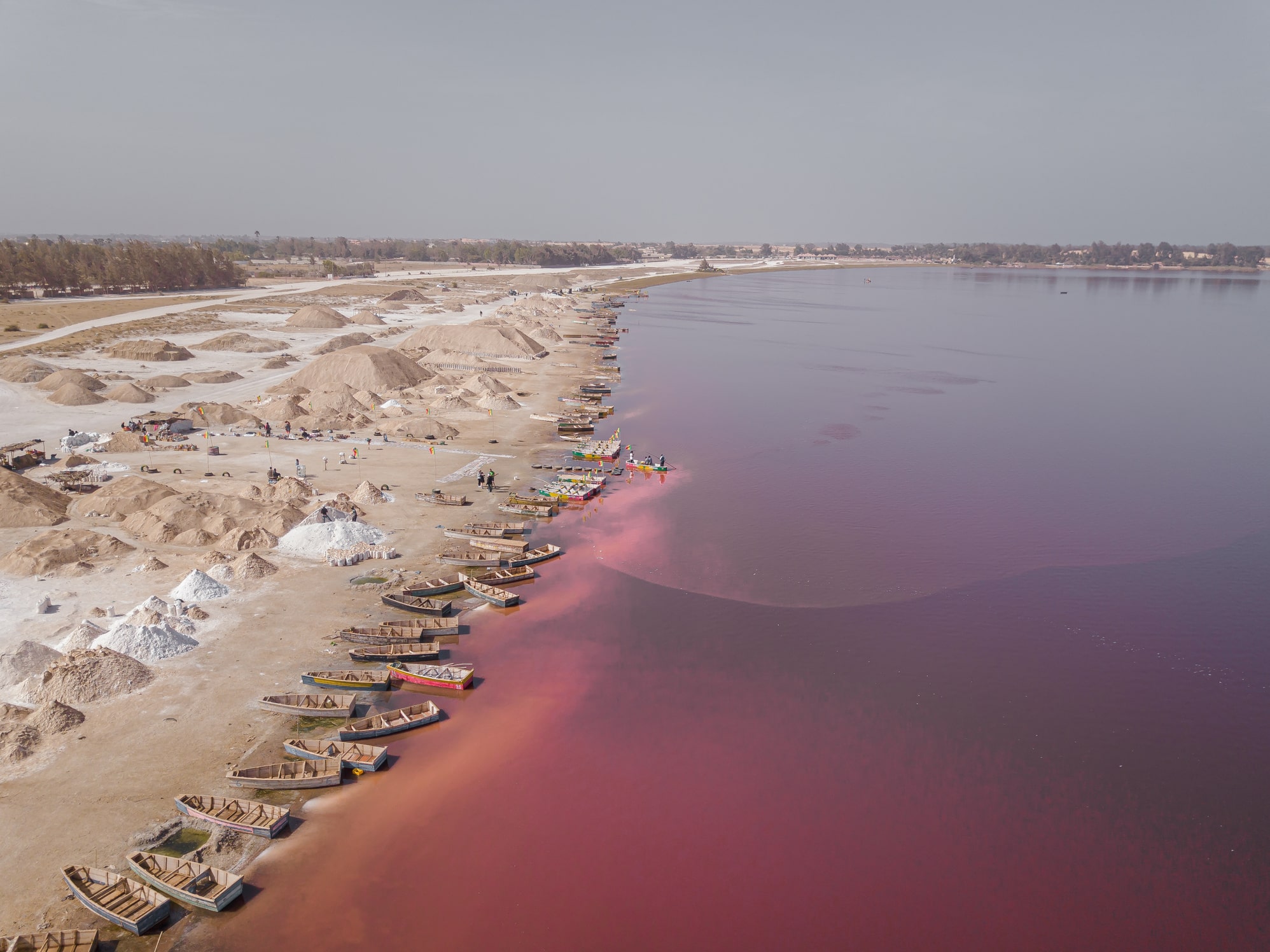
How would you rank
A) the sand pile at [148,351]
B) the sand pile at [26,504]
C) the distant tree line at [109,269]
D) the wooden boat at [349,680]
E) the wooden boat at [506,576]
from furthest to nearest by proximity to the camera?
the distant tree line at [109,269]
the sand pile at [148,351]
the sand pile at [26,504]
the wooden boat at [506,576]
the wooden boat at [349,680]

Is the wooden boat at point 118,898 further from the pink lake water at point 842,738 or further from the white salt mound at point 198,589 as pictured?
the white salt mound at point 198,589

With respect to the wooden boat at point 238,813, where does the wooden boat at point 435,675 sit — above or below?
above

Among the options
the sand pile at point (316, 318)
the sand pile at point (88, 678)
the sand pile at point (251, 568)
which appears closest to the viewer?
the sand pile at point (88, 678)

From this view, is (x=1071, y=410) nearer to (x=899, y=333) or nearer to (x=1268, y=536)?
(x=1268, y=536)

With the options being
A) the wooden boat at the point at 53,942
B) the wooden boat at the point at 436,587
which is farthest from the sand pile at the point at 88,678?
the wooden boat at the point at 436,587

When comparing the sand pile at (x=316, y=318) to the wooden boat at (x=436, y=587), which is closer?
the wooden boat at (x=436, y=587)

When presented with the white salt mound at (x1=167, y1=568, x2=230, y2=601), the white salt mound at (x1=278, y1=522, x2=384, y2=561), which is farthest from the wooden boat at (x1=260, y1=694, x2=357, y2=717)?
the white salt mound at (x1=278, y1=522, x2=384, y2=561)

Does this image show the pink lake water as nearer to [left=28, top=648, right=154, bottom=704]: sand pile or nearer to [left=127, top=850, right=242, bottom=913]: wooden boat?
[left=127, top=850, right=242, bottom=913]: wooden boat
